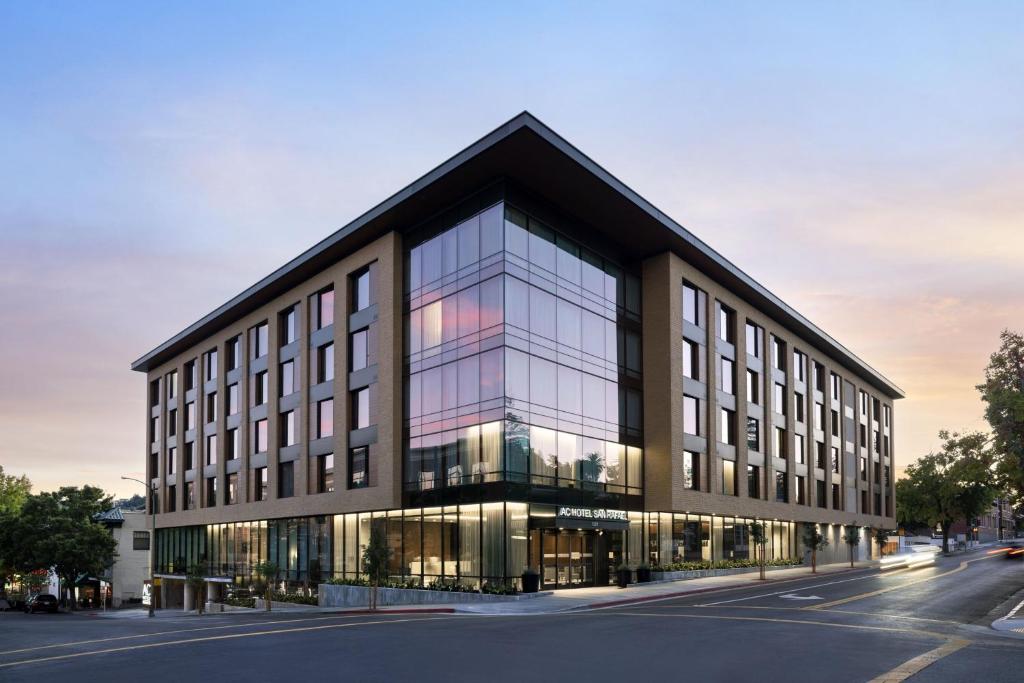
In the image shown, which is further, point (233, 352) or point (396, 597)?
point (233, 352)

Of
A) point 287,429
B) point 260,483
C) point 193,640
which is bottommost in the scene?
point 193,640

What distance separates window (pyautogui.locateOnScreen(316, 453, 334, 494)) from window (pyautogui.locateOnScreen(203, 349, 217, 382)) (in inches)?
769

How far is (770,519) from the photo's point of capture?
61062 mm

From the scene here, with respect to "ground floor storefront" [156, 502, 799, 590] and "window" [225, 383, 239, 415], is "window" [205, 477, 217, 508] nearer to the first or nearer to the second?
"ground floor storefront" [156, 502, 799, 590]

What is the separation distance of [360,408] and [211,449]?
2304cm

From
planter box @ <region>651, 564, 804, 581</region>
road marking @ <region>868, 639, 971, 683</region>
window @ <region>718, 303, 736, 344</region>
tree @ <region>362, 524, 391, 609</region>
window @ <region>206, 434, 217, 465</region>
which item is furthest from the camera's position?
window @ <region>206, 434, 217, 465</region>

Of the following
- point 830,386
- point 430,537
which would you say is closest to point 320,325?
point 430,537

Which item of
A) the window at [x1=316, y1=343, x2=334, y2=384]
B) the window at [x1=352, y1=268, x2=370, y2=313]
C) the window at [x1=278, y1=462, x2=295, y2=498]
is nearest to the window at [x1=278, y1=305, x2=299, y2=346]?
the window at [x1=316, y1=343, x2=334, y2=384]

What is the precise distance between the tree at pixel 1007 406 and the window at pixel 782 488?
2798 centimetres

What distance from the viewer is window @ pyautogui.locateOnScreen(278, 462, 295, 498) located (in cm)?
Result: 5453

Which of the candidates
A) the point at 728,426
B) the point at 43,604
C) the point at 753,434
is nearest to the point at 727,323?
the point at 728,426

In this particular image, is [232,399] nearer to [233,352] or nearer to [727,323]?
[233,352]

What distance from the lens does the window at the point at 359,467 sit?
4706 cm

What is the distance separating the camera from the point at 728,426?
5612 cm
